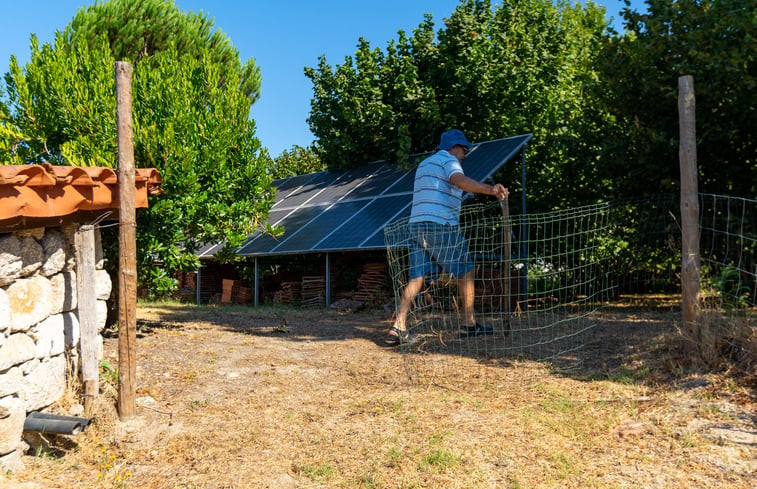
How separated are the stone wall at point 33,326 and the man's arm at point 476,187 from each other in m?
3.37

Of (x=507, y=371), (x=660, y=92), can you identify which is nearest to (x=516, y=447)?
(x=507, y=371)

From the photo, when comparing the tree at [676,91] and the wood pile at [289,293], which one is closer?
the tree at [676,91]

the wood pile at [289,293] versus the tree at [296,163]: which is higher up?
the tree at [296,163]

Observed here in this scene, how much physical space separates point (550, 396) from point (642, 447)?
1012 mm

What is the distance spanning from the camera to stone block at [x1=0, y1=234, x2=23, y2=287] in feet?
12.8

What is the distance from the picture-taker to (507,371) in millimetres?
5367

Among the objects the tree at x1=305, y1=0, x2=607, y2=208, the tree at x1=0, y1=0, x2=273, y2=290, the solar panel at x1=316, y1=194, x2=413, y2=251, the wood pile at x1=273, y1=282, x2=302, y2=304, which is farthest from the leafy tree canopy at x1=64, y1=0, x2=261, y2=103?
the tree at x1=0, y1=0, x2=273, y2=290

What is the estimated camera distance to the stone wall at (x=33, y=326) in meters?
3.72

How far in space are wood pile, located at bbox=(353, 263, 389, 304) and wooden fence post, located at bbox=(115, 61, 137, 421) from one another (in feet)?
25.1

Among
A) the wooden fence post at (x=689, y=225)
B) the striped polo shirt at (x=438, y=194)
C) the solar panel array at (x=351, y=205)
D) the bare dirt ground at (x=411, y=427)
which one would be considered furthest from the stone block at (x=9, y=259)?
the solar panel array at (x=351, y=205)

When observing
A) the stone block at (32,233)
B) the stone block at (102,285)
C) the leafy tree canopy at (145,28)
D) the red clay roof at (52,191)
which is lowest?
the stone block at (102,285)

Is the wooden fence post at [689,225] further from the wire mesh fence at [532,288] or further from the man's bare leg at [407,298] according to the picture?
the man's bare leg at [407,298]

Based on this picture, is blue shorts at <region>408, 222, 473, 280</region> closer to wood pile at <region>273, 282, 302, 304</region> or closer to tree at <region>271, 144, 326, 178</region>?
wood pile at <region>273, 282, 302, 304</region>

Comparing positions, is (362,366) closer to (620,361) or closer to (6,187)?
(620,361)
